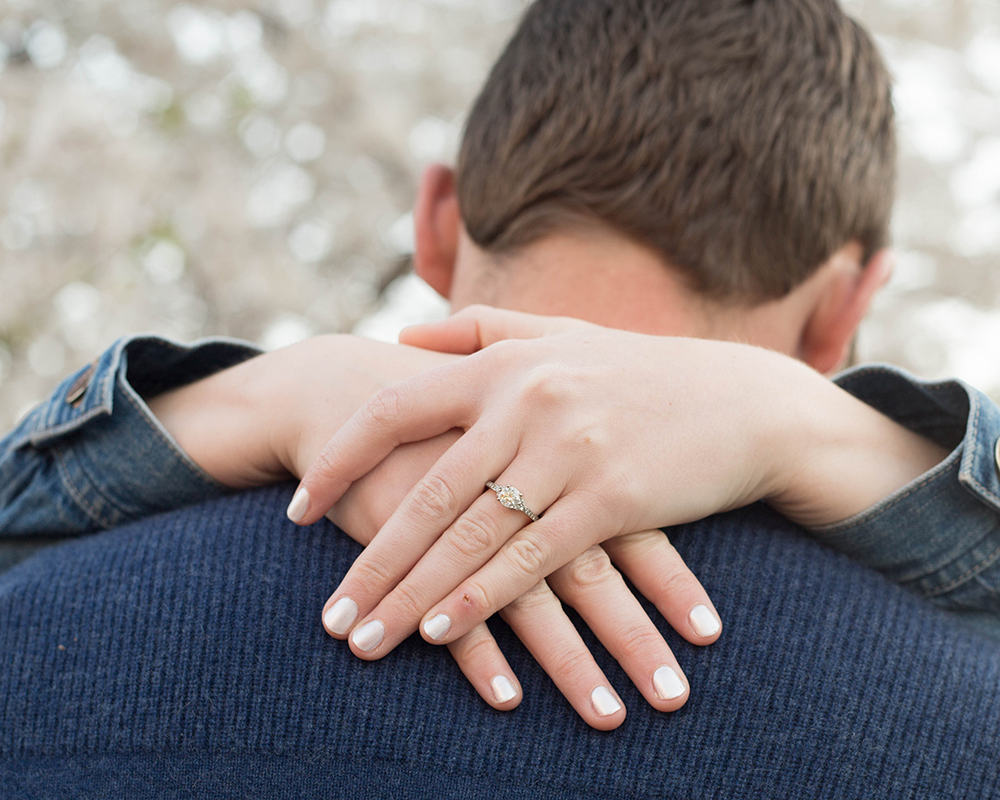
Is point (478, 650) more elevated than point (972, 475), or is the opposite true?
point (972, 475)

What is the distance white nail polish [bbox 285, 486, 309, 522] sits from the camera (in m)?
0.99

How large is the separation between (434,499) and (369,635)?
0.16 m

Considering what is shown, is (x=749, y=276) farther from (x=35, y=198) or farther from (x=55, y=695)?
(x=35, y=198)

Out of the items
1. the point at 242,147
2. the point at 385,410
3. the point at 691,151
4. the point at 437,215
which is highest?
the point at 691,151

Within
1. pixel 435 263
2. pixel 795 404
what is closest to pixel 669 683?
pixel 795 404

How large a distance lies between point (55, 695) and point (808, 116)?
4.90 ft

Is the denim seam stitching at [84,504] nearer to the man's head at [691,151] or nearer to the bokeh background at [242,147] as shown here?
the man's head at [691,151]

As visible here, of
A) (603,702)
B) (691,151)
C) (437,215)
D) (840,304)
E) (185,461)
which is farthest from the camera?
(437,215)

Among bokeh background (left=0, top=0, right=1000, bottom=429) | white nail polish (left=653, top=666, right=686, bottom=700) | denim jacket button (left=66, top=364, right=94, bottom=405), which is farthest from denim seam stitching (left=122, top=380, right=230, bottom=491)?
bokeh background (left=0, top=0, right=1000, bottom=429)

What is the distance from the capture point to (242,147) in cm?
516

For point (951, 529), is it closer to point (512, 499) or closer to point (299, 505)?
point (512, 499)

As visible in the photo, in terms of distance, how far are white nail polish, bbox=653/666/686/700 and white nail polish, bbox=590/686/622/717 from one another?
46mm

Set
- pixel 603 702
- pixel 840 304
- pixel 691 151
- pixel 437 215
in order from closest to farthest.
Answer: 1. pixel 603 702
2. pixel 691 151
3. pixel 840 304
4. pixel 437 215

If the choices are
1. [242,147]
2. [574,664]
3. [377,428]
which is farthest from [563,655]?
[242,147]
